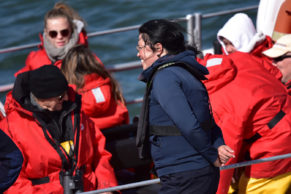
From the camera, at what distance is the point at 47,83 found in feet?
9.99

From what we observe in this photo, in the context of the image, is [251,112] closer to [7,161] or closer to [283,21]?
[7,161]

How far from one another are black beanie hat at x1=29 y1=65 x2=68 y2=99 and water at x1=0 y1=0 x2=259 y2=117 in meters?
6.85

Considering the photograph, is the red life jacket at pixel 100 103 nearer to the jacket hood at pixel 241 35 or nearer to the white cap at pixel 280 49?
the jacket hood at pixel 241 35

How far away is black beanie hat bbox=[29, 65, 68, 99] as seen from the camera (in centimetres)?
305

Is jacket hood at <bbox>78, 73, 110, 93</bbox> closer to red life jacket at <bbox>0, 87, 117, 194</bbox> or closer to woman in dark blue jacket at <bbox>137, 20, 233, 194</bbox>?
red life jacket at <bbox>0, 87, 117, 194</bbox>

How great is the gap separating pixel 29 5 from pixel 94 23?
2.42 metres

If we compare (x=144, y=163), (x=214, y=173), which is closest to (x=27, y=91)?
(x=144, y=163)

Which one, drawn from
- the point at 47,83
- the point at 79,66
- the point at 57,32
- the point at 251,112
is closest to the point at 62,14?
the point at 57,32

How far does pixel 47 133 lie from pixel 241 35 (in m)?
1.88

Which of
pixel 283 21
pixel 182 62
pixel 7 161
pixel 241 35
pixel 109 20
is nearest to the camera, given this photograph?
pixel 7 161

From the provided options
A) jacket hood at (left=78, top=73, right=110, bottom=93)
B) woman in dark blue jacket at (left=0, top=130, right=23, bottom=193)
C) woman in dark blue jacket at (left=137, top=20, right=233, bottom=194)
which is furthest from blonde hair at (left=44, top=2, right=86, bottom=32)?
woman in dark blue jacket at (left=0, top=130, right=23, bottom=193)

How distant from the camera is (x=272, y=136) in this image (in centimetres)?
308

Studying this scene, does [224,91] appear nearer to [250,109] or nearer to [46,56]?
[250,109]

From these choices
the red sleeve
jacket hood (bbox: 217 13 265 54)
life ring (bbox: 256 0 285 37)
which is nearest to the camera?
the red sleeve
